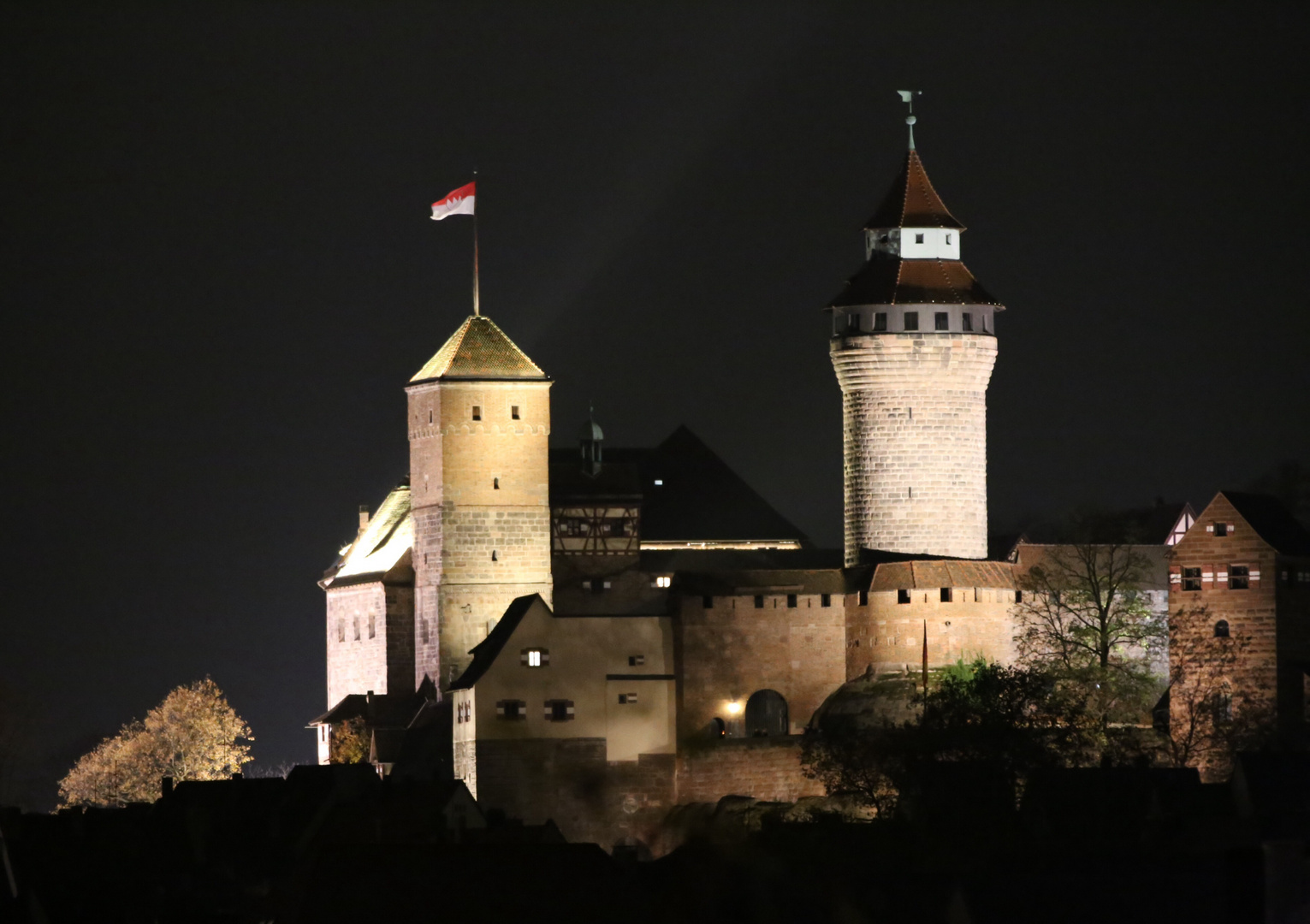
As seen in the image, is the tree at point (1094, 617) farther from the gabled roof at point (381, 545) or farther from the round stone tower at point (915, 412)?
the gabled roof at point (381, 545)

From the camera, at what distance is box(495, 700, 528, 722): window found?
93.9m

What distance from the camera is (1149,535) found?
376ft

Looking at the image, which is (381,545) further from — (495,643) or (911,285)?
(911,285)

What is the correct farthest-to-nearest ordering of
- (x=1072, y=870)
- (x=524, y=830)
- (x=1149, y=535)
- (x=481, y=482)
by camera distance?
(x=1149, y=535) → (x=481, y=482) → (x=524, y=830) → (x=1072, y=870)

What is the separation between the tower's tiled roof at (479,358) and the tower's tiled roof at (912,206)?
9.31 metres

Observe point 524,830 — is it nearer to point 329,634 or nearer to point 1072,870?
point 1072,870

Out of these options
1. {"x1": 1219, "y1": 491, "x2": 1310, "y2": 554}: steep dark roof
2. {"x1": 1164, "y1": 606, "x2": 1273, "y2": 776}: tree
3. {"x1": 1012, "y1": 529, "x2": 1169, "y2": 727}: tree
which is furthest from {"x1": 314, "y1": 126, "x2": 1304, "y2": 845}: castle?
{"x1": 1219, "y1": 491, "x2": 1310, "y2": 554}: steep dark roof

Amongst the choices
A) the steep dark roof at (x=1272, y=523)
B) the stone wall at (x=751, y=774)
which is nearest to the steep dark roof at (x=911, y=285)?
the steep dark roof at (x=1272, y=523)

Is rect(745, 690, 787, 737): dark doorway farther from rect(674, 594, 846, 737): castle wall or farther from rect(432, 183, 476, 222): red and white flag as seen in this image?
rect(432, 183, 476, 222): red and white flag

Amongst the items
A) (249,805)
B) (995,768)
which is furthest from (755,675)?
(249,805)

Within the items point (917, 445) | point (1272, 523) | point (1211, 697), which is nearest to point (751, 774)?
point (917, 445)

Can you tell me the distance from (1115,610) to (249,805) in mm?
27390

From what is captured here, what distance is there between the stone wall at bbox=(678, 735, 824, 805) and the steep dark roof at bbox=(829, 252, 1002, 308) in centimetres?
1240

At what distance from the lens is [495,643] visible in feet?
315
